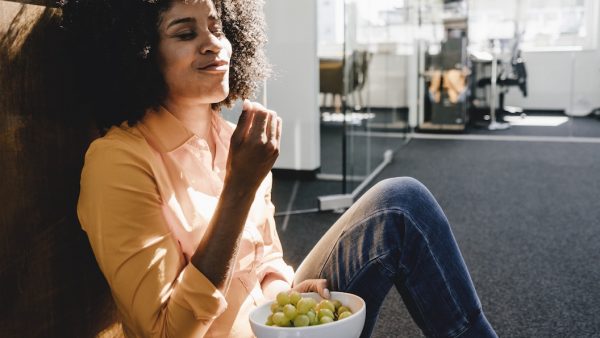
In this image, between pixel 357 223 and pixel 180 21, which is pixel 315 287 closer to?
pixel 357 223

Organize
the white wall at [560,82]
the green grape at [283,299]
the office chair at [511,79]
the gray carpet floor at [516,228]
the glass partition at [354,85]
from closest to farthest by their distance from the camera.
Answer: the green grape at [283,299], the gray carpet floor at [516,228], the glass partition at [354,85], the white wall at [560,82], the office chair at [511,79]

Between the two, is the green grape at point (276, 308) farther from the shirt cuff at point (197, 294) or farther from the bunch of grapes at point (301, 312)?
the shirt cuff at point (197, 294)

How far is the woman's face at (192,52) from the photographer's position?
1.07m

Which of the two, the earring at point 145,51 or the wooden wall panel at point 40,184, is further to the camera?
the earring at point 145,51

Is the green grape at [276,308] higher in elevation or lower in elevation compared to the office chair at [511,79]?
lower

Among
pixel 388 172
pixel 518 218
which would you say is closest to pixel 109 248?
pixel 518 218

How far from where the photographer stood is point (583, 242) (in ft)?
9.67

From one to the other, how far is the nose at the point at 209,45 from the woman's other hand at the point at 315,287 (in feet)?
1.52

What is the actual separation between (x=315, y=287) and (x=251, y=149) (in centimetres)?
35

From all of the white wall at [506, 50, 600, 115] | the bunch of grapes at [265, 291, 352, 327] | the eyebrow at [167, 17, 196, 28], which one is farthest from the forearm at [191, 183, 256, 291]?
the white wall at [506, 50, 600, 115]

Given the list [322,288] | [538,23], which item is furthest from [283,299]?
[538,23]

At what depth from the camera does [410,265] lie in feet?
3.76

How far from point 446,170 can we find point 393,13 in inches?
58.8

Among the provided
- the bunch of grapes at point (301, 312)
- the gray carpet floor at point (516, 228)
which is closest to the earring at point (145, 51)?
the bunch of grapes at point (301, 312)
